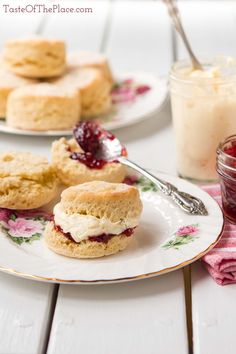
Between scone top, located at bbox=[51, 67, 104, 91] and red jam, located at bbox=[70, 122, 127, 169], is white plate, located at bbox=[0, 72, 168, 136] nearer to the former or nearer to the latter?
scone top, located at bbox=[51, 67, 104, 91]

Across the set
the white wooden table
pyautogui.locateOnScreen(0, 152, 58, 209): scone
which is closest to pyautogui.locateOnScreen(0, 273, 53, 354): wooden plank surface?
the white wooden table

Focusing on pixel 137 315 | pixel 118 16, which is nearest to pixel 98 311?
pixel 137 315

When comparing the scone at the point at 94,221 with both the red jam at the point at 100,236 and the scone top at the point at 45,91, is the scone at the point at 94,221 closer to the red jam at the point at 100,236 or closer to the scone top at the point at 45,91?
the red jam at the point at 100,236

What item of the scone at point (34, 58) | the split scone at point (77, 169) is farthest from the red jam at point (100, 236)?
the scone at point (34, 58)

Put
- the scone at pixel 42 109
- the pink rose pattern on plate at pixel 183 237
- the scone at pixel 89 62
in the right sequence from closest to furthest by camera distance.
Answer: the pink rose pattern on plate at pixel 183 237 < the scone at pixel 42 109 < the scone at pixel 89 62

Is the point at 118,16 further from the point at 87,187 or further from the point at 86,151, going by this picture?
the point at 87,187

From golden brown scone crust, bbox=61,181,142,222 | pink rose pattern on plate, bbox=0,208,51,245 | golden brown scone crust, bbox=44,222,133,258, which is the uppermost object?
golden brown scone crust, bbox=61,181,142,222
